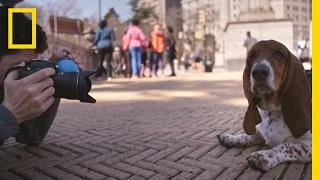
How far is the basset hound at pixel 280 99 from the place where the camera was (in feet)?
9.60

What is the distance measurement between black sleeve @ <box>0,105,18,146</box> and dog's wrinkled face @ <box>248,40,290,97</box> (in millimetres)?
1632

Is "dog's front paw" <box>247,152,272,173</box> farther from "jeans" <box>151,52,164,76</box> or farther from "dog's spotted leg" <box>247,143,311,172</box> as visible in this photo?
"jeans" <box>151,52,164,76</box>

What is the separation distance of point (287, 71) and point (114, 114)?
12.2ft

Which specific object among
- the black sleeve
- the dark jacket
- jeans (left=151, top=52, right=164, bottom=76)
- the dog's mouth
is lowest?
the dark jacket

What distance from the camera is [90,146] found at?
384cm

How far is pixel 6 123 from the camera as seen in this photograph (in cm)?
207

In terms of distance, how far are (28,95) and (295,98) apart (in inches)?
71.0

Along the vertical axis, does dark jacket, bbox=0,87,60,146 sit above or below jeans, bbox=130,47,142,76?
below

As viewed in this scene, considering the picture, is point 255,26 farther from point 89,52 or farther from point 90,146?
point 90,146

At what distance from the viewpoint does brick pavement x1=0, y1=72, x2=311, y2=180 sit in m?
2.90

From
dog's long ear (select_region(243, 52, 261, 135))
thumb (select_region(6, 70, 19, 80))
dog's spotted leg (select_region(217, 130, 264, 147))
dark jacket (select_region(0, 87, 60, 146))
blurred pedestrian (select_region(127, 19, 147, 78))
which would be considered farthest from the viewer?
blurred pedestrian (select_region(127, 19, 147, 78))

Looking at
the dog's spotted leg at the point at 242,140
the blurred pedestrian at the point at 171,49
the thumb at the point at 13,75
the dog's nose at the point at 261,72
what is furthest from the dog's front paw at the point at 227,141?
the blurred pedestrian at the point at 171,49

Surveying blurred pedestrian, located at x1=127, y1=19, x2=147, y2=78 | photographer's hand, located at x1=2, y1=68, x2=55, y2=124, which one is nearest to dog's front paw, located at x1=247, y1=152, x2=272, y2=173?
photographer's hand, located at x1=2, y1=68, x2=55, y2=124

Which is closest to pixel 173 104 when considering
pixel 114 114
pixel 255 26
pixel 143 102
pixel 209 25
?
pixel 143 102
